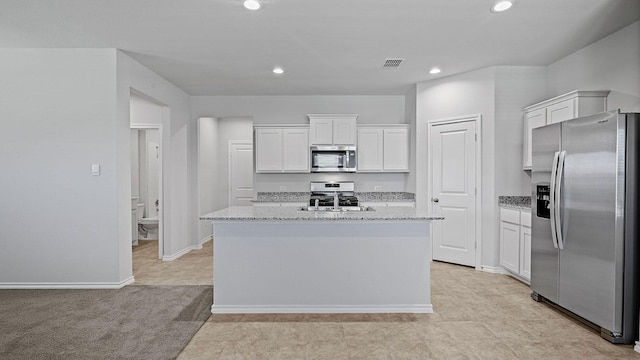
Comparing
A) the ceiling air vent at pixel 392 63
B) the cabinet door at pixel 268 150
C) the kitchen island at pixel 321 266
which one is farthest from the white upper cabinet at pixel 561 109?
the cabinet door at pixel 268 150

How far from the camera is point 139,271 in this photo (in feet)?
15.2

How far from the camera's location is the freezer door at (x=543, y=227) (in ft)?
10.5

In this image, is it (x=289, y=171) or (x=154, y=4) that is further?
(x=289, y=171)

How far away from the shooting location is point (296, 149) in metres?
5.82

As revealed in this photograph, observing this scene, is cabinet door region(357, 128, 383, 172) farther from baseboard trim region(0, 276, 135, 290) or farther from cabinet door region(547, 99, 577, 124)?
baseboard trim region(0, 276, 135, 290)

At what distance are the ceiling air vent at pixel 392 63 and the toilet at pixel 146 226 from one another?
16.9 ft

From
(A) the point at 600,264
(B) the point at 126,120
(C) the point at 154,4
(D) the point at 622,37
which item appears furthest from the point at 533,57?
(B) the point at 126,120

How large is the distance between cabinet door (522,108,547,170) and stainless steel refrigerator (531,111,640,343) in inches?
34.9

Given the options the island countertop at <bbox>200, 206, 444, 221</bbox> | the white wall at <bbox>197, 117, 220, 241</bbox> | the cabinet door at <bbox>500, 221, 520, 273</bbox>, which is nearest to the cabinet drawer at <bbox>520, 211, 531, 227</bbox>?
the cabinet door at <bbox>500, 221, 520, 273</bbox>

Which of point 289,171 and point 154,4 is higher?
point 154,4

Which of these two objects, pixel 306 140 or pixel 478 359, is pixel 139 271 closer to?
pixel 306 140

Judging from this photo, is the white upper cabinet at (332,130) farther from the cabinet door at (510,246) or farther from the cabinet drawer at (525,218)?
the cabinet drawer at (525,218)

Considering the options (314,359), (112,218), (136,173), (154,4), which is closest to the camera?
(314,359)

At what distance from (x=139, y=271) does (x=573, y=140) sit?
526 cm
